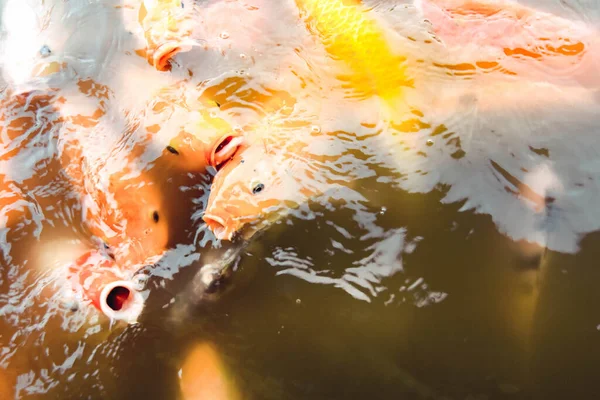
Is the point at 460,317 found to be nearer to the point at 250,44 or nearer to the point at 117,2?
the point at 250,44

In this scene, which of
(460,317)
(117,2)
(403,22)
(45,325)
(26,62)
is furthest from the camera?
(117,2)

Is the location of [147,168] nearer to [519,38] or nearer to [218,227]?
[218,227]

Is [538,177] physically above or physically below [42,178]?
above

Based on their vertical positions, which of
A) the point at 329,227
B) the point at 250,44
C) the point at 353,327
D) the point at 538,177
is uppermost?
the point at 250,44

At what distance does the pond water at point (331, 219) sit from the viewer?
1493 mm

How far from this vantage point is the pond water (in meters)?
1.49

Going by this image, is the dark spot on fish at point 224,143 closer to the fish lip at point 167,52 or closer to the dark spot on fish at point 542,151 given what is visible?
the fish lip at point 167,52

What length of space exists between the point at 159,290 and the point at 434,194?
1064 mm

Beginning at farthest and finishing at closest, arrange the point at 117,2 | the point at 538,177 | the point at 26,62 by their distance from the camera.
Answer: the point at 117,2, the point at 26,62, the point at 538,177

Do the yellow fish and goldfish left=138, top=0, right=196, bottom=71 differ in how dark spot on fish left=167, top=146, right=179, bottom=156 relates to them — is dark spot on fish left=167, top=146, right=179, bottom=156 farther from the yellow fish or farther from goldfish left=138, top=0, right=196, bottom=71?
the yellow fish

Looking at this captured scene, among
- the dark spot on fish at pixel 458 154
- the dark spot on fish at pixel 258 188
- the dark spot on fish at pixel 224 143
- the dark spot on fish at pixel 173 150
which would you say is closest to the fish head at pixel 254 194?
the dark spot on fish at pixel 258 188

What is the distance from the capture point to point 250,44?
7.43 ft

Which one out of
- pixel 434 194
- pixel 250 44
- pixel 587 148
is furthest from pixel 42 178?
pixel 587 148

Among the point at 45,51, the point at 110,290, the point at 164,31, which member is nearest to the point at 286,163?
the point at 110,290
